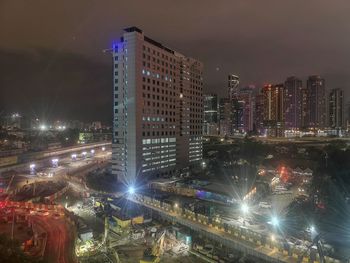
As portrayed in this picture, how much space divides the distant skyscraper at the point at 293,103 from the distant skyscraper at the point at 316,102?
2.79m

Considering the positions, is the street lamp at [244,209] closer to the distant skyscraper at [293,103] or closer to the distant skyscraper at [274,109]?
the distant skyscraper at [274,109]

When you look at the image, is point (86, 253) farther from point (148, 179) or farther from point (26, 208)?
point (148, 179)

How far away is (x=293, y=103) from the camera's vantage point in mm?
99688

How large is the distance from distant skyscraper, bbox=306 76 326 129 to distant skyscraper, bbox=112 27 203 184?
76.1 m

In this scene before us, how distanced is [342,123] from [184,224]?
12017cm

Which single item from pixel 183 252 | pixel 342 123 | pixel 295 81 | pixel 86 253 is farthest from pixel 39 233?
pixel 342 123

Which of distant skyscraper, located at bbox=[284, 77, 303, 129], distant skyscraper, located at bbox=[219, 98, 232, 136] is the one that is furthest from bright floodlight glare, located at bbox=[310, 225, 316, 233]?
distant skyscraper, located at bbox=[284, 77, 303, 129]

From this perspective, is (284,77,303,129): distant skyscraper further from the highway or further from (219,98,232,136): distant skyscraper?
the highway

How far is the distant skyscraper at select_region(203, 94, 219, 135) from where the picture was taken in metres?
101

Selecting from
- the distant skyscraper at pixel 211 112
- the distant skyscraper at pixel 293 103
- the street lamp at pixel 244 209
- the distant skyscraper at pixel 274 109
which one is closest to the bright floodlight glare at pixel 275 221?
the street lamp at pixel 244 209

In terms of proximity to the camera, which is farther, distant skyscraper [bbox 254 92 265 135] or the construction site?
distant skyscraper [bbox 254 92 265 135]

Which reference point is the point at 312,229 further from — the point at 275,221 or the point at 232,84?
the point at 232,84

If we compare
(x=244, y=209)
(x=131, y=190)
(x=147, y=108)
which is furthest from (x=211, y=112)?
(x=244, y=209)

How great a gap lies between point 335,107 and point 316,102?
15409mm
